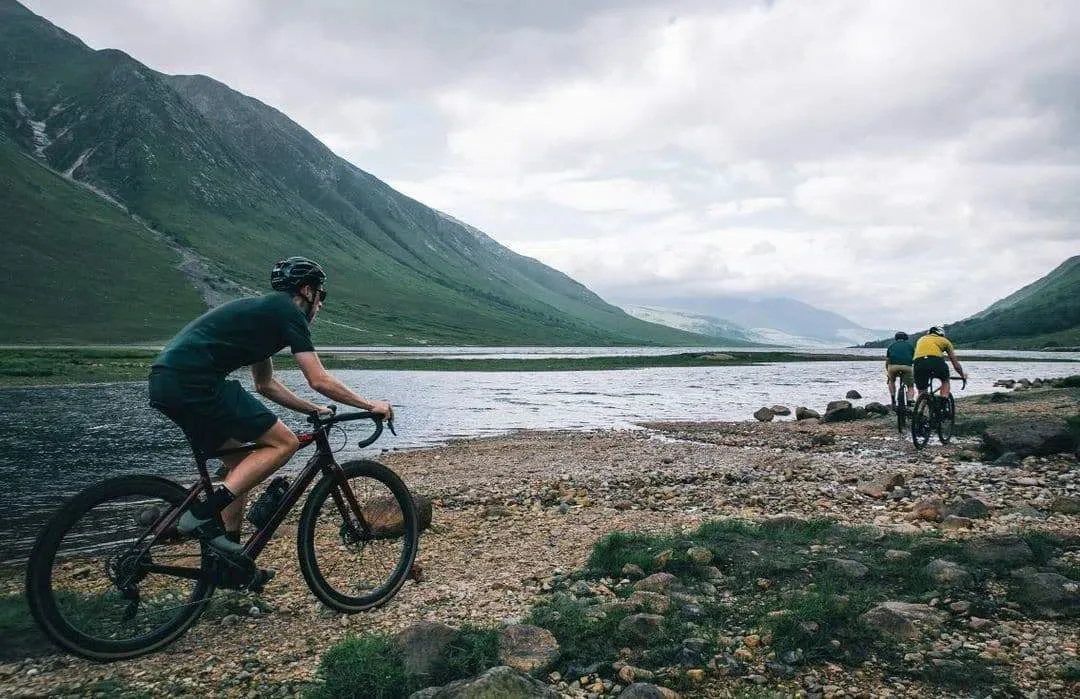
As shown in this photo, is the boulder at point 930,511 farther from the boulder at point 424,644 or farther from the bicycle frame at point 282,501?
the bicycle frame at point 282,501

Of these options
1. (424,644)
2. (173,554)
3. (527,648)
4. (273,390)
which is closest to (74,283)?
(273,390)

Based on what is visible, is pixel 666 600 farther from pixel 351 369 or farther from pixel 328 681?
pixel 351 369

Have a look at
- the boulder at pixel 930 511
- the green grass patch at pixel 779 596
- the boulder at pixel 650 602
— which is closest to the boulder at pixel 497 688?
the green grass patch at pixel 779 596

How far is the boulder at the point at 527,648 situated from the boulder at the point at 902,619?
119 inches

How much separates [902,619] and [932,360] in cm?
1703

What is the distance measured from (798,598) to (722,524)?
10.0ft

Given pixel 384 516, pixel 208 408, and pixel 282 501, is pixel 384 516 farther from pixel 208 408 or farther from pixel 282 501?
pixel 208 408

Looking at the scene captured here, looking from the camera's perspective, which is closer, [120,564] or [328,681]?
[328,681]

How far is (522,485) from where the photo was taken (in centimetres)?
1582

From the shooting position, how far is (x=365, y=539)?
7633mm

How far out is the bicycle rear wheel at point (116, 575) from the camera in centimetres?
589

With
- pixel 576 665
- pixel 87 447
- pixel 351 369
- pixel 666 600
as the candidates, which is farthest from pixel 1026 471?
pixel 351 369

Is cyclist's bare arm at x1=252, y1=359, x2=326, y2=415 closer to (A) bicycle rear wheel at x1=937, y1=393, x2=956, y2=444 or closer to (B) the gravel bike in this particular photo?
(B) the gravel bike

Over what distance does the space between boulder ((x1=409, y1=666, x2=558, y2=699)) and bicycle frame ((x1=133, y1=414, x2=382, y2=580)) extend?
270 centimetres
